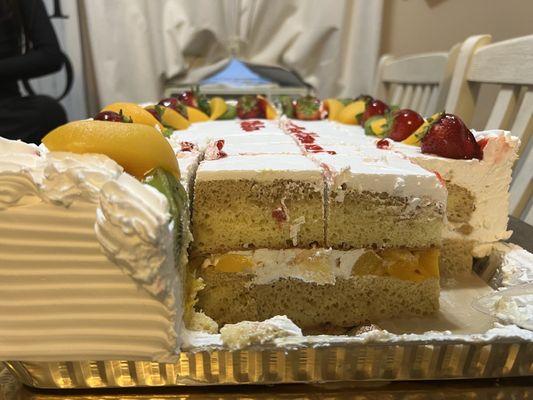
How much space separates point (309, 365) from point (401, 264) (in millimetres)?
463

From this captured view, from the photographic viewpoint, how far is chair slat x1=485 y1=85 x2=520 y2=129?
178 cm

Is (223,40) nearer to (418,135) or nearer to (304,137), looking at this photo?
(304,137)

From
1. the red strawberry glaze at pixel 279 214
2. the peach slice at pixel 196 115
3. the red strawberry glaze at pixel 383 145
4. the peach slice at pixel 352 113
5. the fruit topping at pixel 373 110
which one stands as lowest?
the peach slice at pixel 196 115

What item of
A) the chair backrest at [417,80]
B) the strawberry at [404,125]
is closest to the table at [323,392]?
the strawberry at [404,125]

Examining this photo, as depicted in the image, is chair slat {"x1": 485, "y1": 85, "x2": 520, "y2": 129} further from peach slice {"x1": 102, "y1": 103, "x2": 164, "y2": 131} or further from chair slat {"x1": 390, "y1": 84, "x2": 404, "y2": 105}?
peach slice {"x1": 102, "y1": 103, "x2": 164, "y2": 131}

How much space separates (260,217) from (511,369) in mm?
566

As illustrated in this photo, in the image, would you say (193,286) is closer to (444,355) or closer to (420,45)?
(444,355)

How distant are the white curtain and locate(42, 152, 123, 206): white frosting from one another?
2.53 meters

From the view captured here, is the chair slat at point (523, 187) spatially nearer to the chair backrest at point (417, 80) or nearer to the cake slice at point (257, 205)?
the chair backrest at point (417, 80)

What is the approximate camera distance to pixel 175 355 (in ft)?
2.48

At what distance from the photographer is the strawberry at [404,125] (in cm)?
151

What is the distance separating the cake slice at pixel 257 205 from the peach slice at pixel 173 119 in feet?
2.14

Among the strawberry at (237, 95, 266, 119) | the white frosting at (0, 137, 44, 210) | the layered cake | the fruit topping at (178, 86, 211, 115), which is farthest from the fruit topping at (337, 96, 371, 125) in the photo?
the white frosting at (0, 137, 44, 210)

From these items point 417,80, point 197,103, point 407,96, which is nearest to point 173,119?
point 197,103
